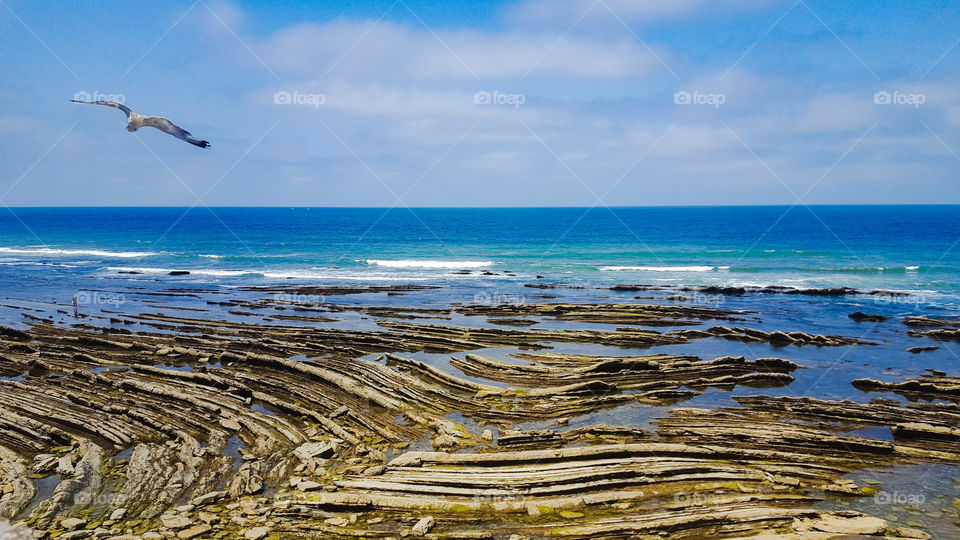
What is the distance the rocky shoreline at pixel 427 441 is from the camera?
12984 mm

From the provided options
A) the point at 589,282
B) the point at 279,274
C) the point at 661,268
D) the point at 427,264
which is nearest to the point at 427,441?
the point at 589,282

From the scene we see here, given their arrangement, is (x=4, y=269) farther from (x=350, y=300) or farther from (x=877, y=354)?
(x=877, y=354)

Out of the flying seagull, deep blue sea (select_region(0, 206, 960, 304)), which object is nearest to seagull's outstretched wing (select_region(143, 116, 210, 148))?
the flying seagull

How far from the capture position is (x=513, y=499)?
1376 centimetres

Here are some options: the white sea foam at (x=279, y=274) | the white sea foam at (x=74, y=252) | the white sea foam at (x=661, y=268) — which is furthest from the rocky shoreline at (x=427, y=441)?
the white sea foam at (x=74, y=252)

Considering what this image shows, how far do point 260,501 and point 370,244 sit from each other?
9674cm

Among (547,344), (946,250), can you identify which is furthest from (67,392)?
(946,250)

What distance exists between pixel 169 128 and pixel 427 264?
57524 mm

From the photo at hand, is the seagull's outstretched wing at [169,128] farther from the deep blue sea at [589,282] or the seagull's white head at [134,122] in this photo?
the deep blue sea at [589,282]

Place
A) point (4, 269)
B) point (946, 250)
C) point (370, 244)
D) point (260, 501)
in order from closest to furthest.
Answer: point (260, 501) → point (4, 269) → point (946, 250) → point (370, 244)

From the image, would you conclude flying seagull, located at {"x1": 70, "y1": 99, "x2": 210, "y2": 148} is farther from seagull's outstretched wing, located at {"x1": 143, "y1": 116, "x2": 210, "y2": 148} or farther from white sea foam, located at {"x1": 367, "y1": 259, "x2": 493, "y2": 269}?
white sea foam, located at {"x1": 367, "y1": 259, "x2": 493, "y2": 269}

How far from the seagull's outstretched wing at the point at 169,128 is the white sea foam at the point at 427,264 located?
5356cm

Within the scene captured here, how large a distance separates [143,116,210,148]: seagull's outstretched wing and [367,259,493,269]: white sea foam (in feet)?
176

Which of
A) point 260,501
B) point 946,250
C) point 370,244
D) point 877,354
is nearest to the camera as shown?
point 260,501
